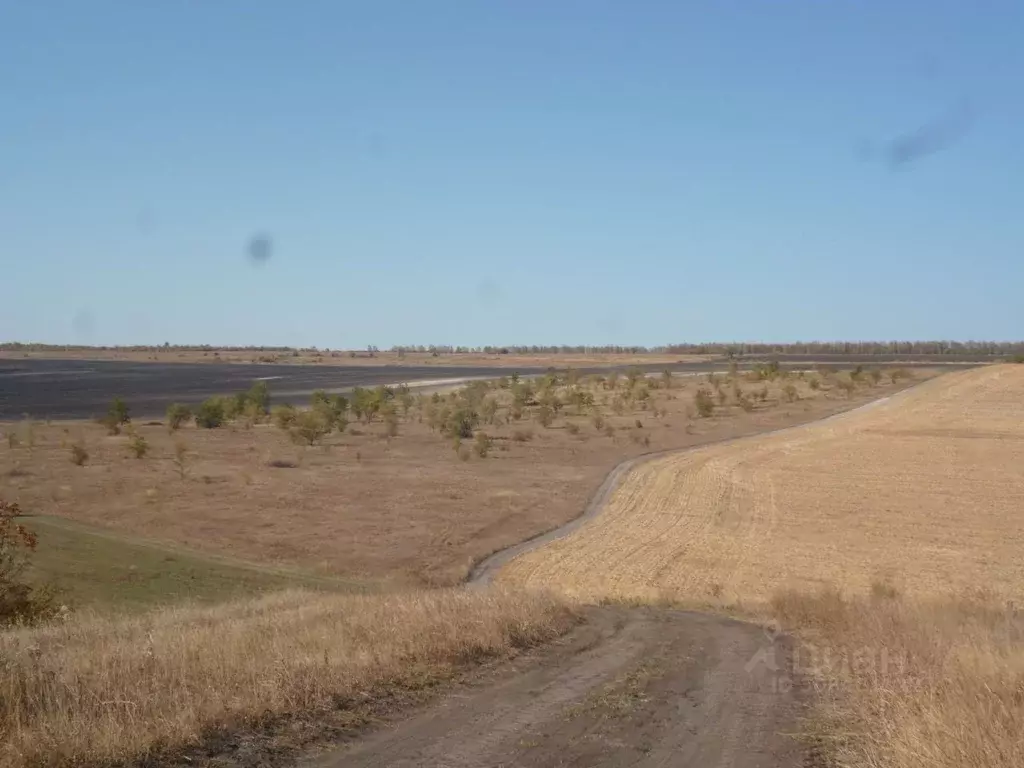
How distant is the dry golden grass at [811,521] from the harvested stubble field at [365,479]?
13.3 ft

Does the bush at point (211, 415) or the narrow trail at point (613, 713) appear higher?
the narrow trail at point (613, 713)

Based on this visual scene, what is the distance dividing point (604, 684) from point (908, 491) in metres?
39.2

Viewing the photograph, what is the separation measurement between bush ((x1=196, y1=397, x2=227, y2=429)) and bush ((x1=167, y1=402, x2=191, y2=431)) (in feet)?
3.41

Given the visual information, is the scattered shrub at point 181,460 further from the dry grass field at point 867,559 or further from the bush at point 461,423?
the dry grass field at point 867,559

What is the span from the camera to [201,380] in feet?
523

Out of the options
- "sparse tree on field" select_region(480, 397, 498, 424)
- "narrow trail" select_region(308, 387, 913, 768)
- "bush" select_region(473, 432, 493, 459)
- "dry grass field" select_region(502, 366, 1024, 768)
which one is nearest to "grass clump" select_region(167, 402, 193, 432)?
"sparse tree on field" select_region(480, 397, 498, 424)

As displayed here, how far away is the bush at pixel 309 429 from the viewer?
70.3m

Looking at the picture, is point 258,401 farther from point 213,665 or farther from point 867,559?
point 213,665

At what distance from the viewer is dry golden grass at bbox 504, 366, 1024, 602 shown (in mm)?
30641

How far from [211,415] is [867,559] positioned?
197 ft

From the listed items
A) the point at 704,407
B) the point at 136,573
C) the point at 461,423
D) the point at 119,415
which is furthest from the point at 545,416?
the point at 136,573

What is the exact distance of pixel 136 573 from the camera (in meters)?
25.9

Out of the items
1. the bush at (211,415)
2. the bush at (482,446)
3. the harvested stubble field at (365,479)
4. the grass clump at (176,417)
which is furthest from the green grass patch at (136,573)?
the bush at (211,415)

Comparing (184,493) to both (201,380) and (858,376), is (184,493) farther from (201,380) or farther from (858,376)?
(201,380)
